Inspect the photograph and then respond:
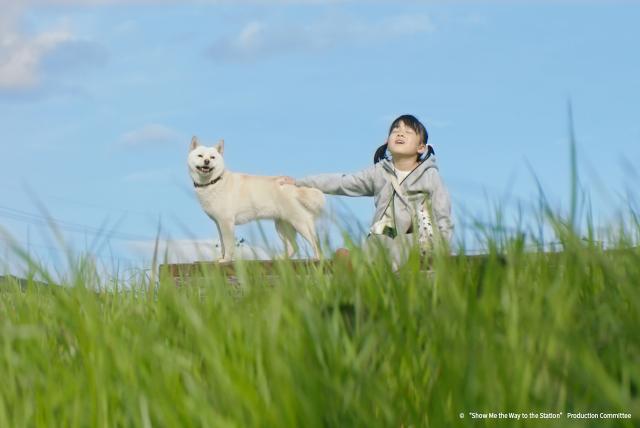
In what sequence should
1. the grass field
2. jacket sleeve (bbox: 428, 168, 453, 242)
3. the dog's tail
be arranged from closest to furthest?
the grass field
jacket sleeve (bbox: 428, 168, 453, 242)
the dog's tail

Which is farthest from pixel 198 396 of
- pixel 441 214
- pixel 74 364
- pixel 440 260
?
pixel 441 214

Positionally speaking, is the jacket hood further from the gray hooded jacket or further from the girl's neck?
the girl's neck

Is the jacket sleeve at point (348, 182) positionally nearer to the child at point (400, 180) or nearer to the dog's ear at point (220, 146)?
the child at point (400, 180)

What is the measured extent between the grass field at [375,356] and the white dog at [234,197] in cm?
981

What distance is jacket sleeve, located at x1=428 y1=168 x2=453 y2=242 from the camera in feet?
22.6

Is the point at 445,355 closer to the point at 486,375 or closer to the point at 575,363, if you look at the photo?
the point at 486,375

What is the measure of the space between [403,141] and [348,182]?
613 millimetres

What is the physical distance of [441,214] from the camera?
22.6 ft

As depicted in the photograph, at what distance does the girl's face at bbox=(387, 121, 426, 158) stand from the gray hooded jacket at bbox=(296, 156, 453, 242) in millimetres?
129

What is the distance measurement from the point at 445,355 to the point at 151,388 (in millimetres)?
681

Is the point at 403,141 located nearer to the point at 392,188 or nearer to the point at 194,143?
the point at 392,188

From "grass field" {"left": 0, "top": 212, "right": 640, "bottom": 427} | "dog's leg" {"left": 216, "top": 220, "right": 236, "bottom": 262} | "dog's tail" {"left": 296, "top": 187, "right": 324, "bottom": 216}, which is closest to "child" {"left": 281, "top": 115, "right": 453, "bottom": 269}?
"grass field" {"left": 0, "top": 212, "right": 640, "bottom": 427}

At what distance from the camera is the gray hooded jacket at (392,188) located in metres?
7.05

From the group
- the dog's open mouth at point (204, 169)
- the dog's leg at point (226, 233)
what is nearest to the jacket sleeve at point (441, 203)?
the dog's leg at point (226, 233)
